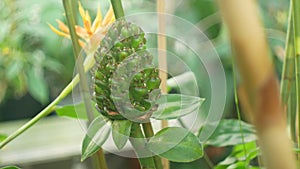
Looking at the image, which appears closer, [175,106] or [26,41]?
[175,106]

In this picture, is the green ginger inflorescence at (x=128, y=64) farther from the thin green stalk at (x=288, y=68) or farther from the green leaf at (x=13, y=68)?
the green leaf at (x=13, y=68)

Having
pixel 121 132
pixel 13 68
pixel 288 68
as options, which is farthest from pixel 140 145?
pixel 13 68

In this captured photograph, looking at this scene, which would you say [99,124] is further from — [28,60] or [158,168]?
[28,60]

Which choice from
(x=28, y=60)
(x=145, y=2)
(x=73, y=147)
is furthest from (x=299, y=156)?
(x=73, y=147)

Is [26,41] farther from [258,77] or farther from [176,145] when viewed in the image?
[258,77]

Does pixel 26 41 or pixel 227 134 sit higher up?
pixel 26 41

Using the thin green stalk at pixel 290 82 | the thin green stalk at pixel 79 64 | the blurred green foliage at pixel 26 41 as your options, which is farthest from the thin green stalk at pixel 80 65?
the blurred green foliage at pixel 26 41
